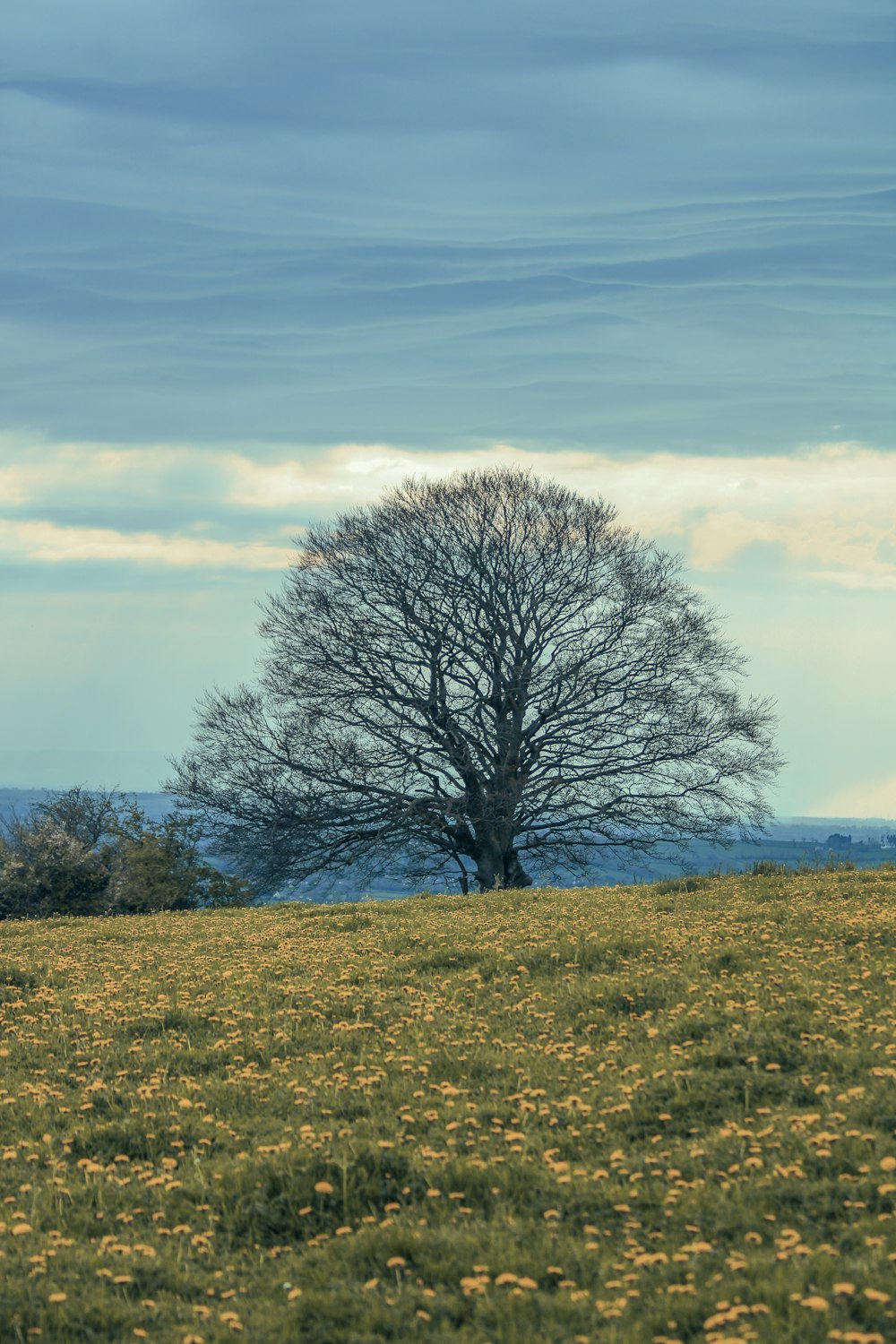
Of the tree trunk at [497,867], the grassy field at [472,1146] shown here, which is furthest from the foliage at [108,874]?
the grassy field at [472,1146]

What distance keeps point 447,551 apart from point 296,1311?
3250cm

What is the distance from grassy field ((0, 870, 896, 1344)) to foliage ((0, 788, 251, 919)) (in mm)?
17835

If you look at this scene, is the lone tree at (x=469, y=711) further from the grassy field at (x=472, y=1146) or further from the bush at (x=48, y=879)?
the grassy field at (x=472, y=1146)

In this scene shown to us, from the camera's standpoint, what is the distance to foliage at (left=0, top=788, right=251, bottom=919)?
110 ft

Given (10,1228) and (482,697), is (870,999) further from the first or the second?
(482,697)

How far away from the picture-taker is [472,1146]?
903 centimetres

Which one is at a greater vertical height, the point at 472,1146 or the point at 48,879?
the point at 48,879

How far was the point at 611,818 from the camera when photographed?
3947cm

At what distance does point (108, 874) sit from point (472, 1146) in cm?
2750

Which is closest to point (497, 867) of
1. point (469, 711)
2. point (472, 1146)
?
point (469, 711)

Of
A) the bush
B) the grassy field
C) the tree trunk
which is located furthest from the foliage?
the grassy field

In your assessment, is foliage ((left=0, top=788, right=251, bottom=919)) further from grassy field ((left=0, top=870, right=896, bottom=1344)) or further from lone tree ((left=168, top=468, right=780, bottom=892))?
grassy field ((left=0, top=870, right=896, bottom=1344))

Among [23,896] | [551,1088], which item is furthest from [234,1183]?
[23,896]

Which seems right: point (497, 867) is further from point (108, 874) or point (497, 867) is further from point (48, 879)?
point (48, 879)
